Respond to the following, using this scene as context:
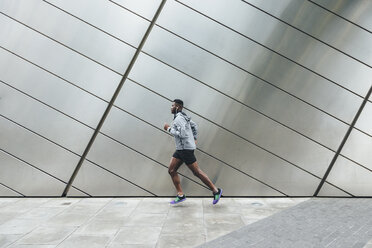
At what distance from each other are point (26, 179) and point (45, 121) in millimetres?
1319

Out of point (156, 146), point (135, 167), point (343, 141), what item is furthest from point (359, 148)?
point (135, 167)

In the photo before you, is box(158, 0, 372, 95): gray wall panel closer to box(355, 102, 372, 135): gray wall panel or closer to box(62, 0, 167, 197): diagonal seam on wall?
box(62, 0, 167, 197): diagonal seam on wall

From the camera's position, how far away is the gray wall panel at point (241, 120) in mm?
6062

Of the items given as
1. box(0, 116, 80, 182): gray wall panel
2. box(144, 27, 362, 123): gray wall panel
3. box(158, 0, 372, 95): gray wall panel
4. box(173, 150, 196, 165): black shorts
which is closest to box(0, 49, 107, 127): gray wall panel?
box(0, 116, 80, 182): gray wall panel

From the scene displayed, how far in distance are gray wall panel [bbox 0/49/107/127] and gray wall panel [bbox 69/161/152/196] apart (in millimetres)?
1108

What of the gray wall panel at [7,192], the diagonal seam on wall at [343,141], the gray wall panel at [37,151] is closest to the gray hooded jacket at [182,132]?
the gray wall panel at [37,151]

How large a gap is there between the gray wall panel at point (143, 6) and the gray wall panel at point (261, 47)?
10.1 inches

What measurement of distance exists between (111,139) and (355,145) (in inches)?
217

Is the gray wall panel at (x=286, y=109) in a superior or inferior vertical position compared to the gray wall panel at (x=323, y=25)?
inferior

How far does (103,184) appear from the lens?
591 centimetres

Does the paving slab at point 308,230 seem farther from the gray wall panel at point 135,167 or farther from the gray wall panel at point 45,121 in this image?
the gray wall panel at point 45,121

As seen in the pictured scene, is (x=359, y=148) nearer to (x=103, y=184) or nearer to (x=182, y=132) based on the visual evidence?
(x=182, y=132)

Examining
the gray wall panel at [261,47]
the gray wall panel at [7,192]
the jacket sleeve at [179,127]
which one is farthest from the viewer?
the gray wall panel at [261,47]

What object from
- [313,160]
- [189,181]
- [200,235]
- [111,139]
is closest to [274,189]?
[313,160]
